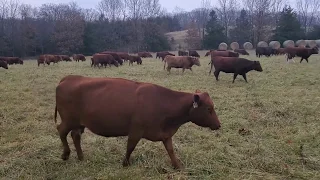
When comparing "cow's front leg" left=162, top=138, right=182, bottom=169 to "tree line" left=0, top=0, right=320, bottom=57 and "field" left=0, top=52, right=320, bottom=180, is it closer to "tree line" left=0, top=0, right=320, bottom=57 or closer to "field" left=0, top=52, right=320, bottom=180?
"field" left=0, top=52, right=320, bottom=180

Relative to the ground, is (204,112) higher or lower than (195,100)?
lower

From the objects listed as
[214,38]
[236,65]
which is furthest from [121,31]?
[236,65]

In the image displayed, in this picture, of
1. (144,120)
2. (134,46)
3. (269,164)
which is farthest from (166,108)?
(134,46)

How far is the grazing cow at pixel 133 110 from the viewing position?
4844mm

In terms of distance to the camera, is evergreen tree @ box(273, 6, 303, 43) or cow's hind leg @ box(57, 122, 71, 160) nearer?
cow's hind leg @ box(57, 122, 71, 160)

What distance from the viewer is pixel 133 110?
4.82 metres

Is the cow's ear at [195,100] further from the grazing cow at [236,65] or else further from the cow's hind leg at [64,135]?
the grazing cow at [236,65]

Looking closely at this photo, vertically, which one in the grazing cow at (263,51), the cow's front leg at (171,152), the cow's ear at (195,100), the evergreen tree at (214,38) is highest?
the evergreen tree at (214,38)

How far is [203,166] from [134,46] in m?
60.4

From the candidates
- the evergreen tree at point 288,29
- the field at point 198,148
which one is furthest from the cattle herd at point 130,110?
the evergreen tree at point 288,29

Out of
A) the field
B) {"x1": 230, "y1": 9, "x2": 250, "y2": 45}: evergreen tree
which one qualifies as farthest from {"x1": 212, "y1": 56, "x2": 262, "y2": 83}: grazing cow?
{"x1": 230, "y1": 9, "x2": 250, "y2": 45}: evergreen tree

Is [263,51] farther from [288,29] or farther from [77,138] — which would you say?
[77,138]

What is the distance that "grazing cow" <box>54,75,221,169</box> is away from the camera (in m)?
4.84

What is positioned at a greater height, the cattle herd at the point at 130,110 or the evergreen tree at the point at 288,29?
the evergreen tree at the point at 288,29
